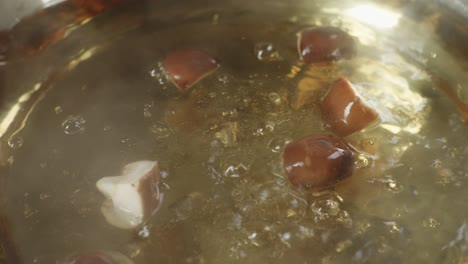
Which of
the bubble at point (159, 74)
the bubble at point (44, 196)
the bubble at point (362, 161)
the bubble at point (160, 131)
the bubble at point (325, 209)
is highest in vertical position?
the bubble at point (159, 74)


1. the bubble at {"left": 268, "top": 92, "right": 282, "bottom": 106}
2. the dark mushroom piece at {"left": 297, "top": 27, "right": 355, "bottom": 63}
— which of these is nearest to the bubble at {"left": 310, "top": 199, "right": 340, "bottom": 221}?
the bubble at {"left": 268, "top": 92, "right": 282, "bottom": 106}

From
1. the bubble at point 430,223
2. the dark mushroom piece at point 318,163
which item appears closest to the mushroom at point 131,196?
the dark mushroom piece at point 318,163

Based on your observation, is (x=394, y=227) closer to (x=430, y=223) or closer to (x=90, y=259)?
(x=430, y=223)

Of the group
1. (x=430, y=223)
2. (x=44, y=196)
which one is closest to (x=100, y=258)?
(x=44, y=196)

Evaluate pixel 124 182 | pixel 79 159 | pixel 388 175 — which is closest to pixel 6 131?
pixel 79 159

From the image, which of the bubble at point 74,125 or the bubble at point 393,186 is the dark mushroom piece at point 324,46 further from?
the bubble at point 74,125

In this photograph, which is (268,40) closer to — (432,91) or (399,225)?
(432,91)

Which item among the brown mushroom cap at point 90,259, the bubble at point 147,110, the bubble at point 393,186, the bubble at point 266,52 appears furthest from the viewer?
the bubble at point 266,52
